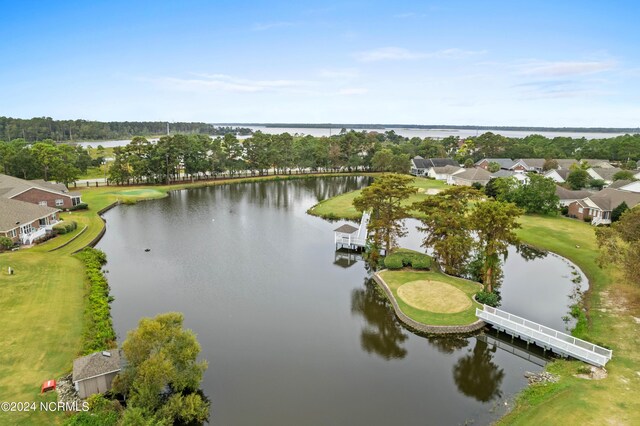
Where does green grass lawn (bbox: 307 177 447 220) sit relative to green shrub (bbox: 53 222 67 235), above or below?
below

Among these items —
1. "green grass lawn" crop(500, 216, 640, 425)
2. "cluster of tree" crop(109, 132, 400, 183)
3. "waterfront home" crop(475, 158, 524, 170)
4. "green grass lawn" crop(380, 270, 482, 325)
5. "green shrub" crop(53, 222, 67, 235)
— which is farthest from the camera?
"waterfront home" crop(475, 158, 524, 170)

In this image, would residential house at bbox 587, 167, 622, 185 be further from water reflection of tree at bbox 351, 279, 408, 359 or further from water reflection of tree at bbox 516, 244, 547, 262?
water reflection of tree at bbox 351, 279, 408, 359

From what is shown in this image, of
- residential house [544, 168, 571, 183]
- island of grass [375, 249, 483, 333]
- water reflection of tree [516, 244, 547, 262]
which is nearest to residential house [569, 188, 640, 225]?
water reflection of tree [516, 244, 547, 262]

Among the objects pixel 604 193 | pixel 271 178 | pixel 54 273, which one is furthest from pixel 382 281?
pixel 271 178

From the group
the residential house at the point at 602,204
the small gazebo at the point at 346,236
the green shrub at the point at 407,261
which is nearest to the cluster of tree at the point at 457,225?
the green shrub at the point at 407,261

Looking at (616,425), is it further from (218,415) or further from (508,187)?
(508,187)

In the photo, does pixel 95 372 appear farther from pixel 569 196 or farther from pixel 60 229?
pixel 569 196

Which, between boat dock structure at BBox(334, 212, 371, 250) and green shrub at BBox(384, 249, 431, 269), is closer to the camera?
green shrub at BBox(384, 249, 431, 269)
